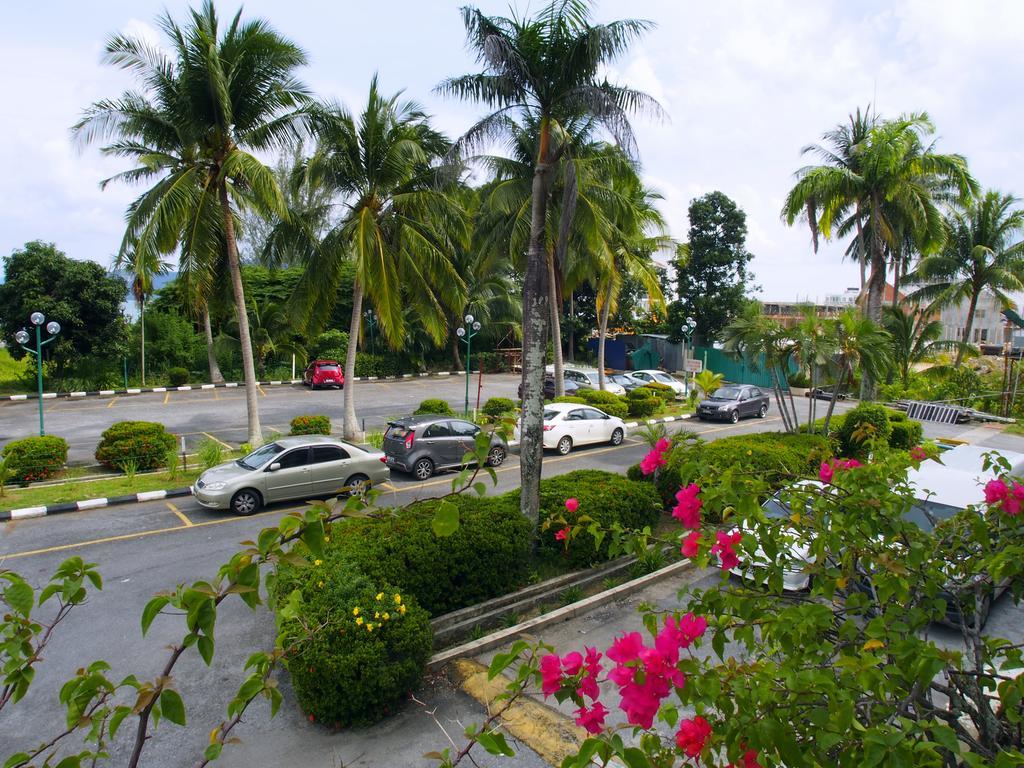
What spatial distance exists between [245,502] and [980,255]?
3073 cm

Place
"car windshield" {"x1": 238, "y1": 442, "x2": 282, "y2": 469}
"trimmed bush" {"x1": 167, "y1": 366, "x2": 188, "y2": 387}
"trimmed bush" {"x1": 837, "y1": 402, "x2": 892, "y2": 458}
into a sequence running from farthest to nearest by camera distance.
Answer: "trimmed bush" {"x1": 167, "y1": 366, "x2": 188, "y2": 387}, "trimmed bush" {"x1": 837, "y1": 402, "x2": 892, "y2": 458}, "car windshield" {"x1": 238, "y1": 442, "x2": 282, "y2": 469}

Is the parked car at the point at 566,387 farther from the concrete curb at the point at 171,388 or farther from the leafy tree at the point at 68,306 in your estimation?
the leafy tree at the point at 68,306

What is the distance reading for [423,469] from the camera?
1509 centimetres

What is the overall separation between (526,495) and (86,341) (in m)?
24.6

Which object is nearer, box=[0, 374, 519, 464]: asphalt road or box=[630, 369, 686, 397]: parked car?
box=[0, 374, 519, 464]: asphalt road

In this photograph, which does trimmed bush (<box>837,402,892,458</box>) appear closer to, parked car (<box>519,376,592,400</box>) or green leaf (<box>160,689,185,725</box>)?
parked car (<box>519,376,592,400</box>)

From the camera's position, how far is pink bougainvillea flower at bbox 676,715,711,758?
229 cm

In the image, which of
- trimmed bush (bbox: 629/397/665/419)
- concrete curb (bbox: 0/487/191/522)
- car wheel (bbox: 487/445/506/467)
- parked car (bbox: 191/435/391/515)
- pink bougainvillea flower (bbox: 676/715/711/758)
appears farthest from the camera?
trimmed bush (bbox: 629/397/665/419)

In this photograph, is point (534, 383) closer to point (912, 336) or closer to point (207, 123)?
point (207, 123)

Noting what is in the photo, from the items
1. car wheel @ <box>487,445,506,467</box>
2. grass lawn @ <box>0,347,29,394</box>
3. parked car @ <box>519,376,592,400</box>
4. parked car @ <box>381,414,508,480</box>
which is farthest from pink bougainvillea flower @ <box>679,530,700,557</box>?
grass lawn @ <box>0,347,29,394</box>

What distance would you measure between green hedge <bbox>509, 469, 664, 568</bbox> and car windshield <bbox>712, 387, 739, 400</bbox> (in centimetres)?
1592

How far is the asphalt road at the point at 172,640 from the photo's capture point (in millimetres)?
5508

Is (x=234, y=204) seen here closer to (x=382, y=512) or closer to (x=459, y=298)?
(x=459, y=298)

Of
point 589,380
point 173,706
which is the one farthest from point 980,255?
point 173,706
